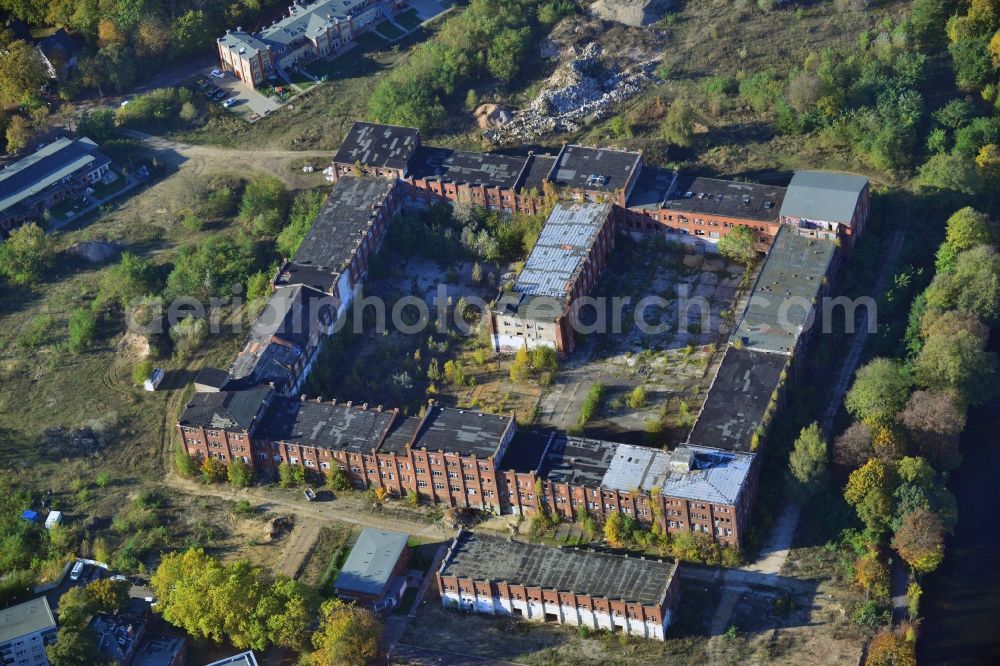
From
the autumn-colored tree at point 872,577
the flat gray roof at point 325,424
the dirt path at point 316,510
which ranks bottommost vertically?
the autumn-colored tree at point 872,577

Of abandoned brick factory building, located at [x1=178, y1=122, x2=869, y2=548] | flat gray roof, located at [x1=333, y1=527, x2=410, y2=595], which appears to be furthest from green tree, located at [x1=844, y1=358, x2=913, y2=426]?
flat gray roof, located at [x1=333, y1=527, x2=410, y2=595]

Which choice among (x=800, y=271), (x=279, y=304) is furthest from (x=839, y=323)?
(x=279, y=304)

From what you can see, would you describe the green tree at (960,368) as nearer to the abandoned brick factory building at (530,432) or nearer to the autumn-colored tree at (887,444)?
the autumn-colored tree at (887,444)

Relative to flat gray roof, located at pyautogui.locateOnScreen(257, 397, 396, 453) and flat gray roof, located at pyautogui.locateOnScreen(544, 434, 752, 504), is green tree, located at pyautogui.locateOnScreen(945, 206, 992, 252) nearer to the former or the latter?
flat gray roof, located at pyautogui.locateOnScreen(544, 434, 752, 504)

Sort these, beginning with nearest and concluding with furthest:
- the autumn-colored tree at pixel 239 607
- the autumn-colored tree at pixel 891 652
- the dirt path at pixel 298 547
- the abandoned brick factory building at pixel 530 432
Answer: the autumn-colored tree at pixel 891 652
the autumn-colored tree at pixel 239 607
the abandoned brick factory building at pixel 530 432
the dirt path at pixel 298 547

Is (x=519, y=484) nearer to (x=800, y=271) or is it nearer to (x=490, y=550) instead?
(x=490, y=550)

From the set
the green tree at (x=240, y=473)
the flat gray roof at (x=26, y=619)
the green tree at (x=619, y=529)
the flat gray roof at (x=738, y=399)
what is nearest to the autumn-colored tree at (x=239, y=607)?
the flat gray roof at (x=26, y=619)

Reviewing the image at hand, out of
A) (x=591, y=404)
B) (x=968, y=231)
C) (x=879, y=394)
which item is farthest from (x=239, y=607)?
A: (x=968, y=231)

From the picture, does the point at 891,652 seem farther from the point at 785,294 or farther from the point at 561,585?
the point at 785,294
